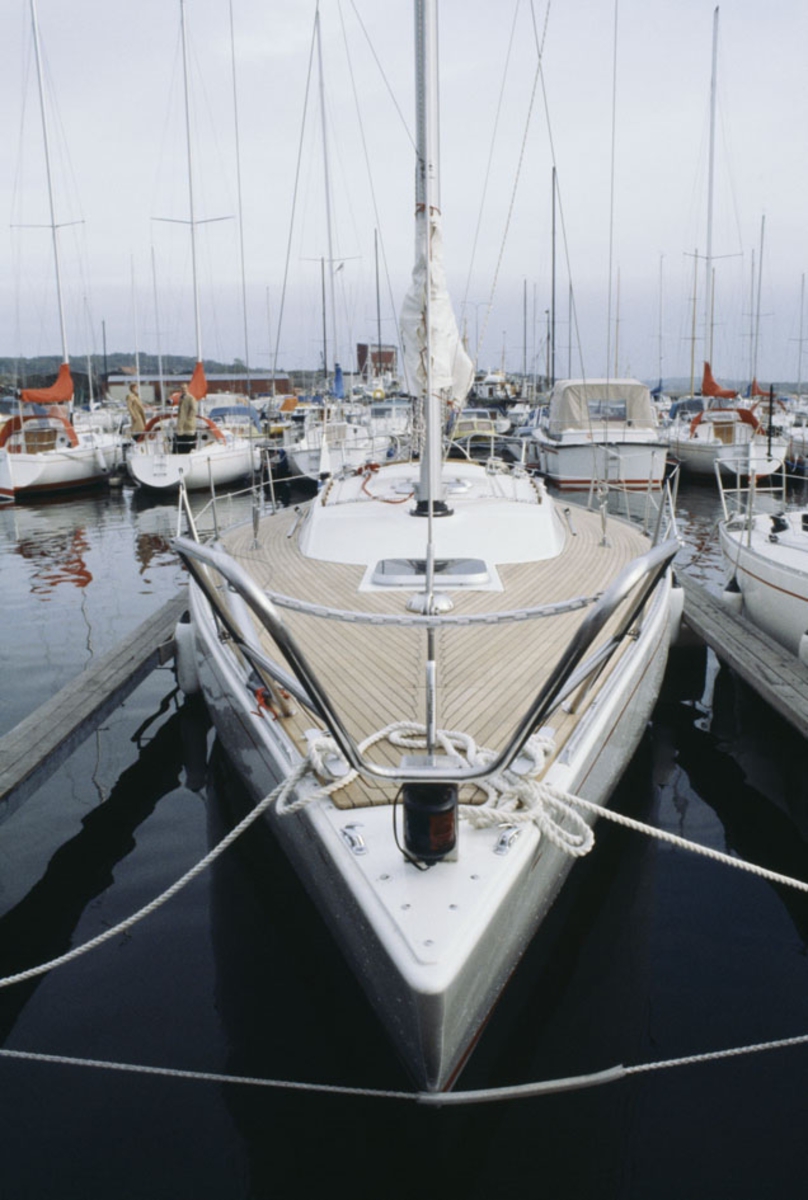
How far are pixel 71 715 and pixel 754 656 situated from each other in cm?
481

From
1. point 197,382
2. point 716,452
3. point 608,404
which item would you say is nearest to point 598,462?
point 608,404

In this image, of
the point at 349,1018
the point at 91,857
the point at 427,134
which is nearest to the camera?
the point at 349,1018

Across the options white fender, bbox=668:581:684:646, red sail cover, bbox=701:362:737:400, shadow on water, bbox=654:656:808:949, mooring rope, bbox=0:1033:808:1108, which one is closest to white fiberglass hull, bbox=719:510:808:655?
shadow on water, bbox=654:656:808:949

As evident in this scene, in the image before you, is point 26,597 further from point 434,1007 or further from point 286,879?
point 434,1007

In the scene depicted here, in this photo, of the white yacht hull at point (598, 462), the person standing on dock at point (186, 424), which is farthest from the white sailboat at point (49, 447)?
the white yacht hull at point (598, 462)

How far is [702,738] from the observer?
613cm

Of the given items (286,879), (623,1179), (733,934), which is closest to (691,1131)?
(623,1179)

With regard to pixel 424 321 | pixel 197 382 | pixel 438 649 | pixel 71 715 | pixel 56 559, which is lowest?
pixel 56 559

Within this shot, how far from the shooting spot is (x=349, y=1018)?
3242mm

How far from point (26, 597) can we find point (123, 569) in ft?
6.20

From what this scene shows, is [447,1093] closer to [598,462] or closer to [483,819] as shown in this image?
[483,819]

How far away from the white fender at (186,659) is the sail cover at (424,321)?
2545 mm

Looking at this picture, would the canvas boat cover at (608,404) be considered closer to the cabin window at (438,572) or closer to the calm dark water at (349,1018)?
the calm dark water at (349,1018)

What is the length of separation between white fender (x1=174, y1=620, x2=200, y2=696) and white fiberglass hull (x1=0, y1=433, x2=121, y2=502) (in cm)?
1387
